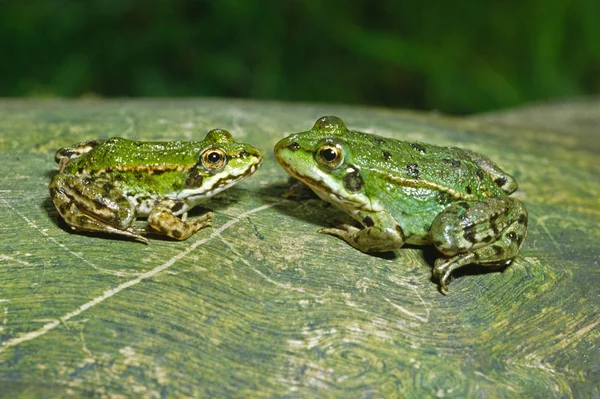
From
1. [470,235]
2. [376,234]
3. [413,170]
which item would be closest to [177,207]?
[376,234]

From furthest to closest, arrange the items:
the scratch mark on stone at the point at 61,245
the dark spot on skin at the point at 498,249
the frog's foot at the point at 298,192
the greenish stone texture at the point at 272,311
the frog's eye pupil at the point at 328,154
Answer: the frog's foot at the point at 298,192 < the frog's eye pupil at the point at 328,154 < the dark spot on skin at the point at 498,249 < the scratch mark on stone at the point at 61,245 < the greenish stone texture at the point at 272,311

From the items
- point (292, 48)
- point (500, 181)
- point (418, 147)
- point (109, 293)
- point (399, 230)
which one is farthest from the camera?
point (292, 48)

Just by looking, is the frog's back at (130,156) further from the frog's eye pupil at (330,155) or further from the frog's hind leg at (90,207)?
the frog's eye pupil at (330,155)

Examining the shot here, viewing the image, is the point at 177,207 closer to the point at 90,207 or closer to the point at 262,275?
the point at 90,207

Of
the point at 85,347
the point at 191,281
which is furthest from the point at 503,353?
the point at 85,347

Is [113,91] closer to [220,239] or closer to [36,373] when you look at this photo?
[220,239]

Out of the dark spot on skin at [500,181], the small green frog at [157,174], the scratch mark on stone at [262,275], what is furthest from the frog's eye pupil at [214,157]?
the dark spot on skin at [500,181]
